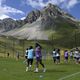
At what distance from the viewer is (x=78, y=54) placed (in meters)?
56.3

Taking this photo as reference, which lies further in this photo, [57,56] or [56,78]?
[57,56]

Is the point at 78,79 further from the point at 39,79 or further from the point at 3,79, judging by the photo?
the point at 3,79

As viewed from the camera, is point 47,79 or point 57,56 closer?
point 47,79

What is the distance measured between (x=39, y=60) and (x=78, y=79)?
24.1ft

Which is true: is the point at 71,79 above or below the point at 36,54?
below

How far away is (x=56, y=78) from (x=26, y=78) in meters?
2.26

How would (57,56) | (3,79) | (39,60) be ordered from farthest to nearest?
(57,56)
(39,60)
(3,79)

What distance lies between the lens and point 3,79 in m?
26.4

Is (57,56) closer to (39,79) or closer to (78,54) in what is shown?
(78,54)

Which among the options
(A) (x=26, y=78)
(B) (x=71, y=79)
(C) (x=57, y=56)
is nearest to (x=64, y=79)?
(B) (x=71, y=79)

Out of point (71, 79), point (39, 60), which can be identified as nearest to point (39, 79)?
point (71, 79)

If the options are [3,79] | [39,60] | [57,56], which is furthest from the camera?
[57,56]

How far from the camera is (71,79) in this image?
87.8 feet

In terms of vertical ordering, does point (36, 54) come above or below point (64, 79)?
above
